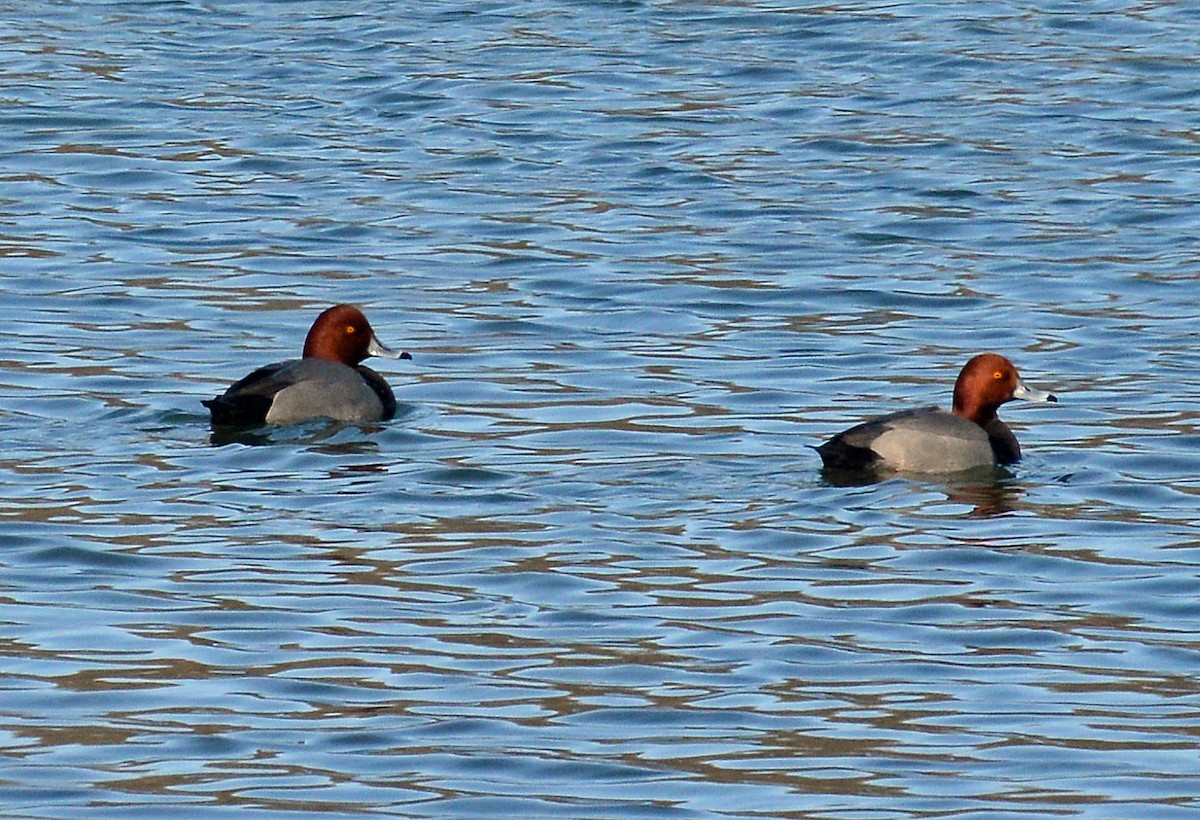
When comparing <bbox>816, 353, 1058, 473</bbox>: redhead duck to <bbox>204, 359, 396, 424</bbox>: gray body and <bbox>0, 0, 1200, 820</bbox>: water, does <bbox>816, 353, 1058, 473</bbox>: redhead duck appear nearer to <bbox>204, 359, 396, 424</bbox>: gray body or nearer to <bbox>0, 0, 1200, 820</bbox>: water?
<bbox>0, 0, 1200, 820</bbox>: water

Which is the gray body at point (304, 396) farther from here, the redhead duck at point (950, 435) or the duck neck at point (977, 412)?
the duck neck at point (977, 412)

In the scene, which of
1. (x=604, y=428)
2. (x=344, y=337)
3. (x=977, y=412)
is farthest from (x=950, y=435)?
(x=344, y=337)

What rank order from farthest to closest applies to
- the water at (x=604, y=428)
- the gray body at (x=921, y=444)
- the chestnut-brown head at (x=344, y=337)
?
the chestnut-brown head at (x=344, y=337) < the gray body at (x=921, y=444) < the water at (x=604, y=428)

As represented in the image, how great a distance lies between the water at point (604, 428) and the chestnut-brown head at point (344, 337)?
0.30 metres

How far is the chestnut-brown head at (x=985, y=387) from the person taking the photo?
454 inches

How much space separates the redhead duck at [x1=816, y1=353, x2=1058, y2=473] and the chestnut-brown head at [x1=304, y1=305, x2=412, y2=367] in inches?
110

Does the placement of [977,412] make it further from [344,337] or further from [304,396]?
[344,337]

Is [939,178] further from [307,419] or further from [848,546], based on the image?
[848,546]

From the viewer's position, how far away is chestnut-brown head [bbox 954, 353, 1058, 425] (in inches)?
454

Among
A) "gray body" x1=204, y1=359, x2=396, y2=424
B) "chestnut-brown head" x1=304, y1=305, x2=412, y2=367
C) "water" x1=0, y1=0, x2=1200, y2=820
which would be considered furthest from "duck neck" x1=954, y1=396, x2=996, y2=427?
"chestnut-brown head" x1=304, y1=305, x2=412, y2=367

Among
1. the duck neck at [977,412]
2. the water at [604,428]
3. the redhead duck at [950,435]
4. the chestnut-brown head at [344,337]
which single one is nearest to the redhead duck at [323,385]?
the chestnut-brown head at [344,337]

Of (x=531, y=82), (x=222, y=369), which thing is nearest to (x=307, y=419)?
(x=222, y=369)

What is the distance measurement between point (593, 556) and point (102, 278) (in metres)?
6.61

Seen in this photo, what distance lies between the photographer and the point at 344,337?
12.8m
